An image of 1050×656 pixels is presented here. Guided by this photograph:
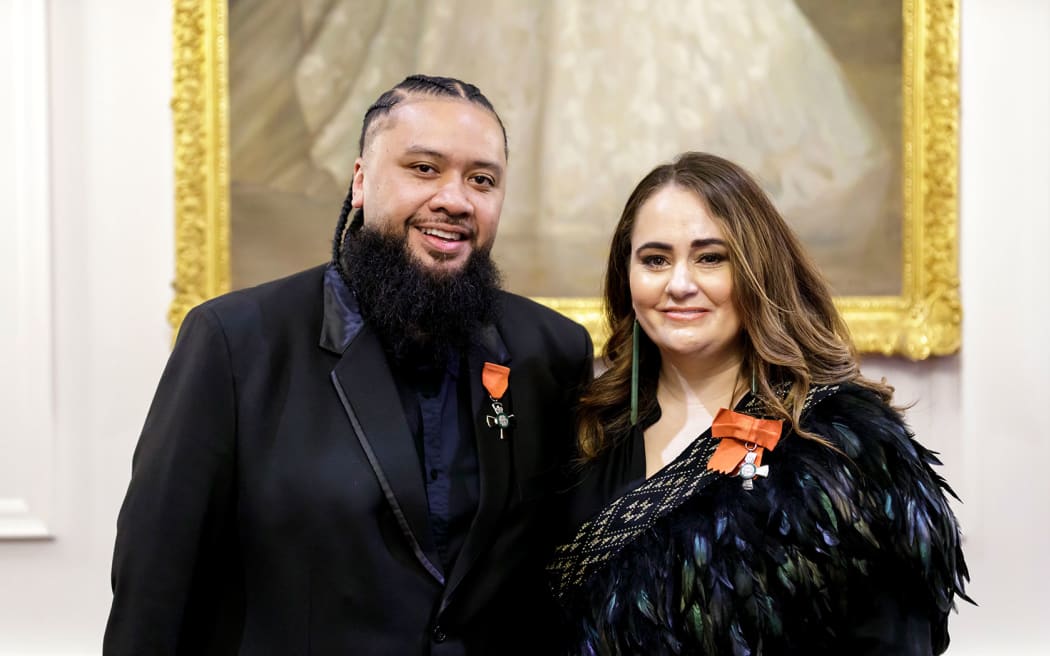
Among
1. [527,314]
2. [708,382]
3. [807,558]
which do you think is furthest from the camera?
[527,314]

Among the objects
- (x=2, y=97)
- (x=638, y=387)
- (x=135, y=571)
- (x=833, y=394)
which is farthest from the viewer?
(x=2, y=97)

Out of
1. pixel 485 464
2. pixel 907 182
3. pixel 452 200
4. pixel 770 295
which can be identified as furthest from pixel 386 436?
pixel 907 182

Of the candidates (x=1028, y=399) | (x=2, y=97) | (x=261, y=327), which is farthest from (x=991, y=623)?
(x=2, y=97)

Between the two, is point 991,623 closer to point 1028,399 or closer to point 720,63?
point 1028,399

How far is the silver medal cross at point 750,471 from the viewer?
5.88ft

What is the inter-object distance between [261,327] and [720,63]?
6.23ft

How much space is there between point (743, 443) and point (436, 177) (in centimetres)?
85

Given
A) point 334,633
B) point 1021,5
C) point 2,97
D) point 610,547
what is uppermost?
point 1021,5

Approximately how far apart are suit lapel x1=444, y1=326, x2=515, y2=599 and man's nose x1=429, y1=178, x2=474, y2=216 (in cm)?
32

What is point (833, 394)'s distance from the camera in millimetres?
1857

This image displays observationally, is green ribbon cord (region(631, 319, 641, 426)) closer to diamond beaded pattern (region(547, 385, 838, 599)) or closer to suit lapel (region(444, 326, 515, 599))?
diamond beaded pattern (region(547, 385, 838, 599))

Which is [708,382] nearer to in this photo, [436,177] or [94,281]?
[436,177]

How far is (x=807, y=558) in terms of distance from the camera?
5.59 feet

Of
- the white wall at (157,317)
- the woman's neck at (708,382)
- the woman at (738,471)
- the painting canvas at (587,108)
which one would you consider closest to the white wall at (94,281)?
the white wall at (157,317)
